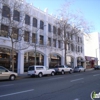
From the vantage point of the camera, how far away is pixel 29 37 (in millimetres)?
27156

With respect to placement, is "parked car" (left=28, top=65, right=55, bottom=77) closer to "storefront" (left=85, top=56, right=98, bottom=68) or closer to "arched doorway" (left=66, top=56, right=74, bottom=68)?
"arched doorway" (left=66, top=56, right=74, bottom=68)

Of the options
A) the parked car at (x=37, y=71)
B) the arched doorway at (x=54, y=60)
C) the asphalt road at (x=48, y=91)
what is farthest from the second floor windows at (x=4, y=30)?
the arched doorway at (x=54, y=60)

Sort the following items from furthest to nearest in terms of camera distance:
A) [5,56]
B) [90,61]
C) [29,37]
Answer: [90,61], [29,37], [5,56]

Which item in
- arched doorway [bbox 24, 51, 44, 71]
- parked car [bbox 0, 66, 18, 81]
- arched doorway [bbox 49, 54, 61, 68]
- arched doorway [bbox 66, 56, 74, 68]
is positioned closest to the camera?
parked car [bbox 0, 66, 18, 81]

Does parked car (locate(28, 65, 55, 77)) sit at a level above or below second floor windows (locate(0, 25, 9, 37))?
below

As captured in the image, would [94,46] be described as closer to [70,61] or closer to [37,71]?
[70,61]

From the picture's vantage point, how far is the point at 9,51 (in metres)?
25.1

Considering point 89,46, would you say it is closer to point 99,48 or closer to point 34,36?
point 99,48

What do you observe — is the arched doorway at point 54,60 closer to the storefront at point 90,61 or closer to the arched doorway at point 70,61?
the arched doorway at point 70,61

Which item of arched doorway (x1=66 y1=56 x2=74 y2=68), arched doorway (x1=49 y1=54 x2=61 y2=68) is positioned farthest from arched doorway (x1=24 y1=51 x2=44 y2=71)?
arched doorway (x1=66 y1=56 x2=74 y2=68)

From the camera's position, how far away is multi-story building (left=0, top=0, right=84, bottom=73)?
2191 centimetres

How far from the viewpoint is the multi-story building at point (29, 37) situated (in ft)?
71.9

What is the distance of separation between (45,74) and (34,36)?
9562 mm

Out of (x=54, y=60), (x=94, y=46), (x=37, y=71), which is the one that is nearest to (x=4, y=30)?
(x=37, y=71)
